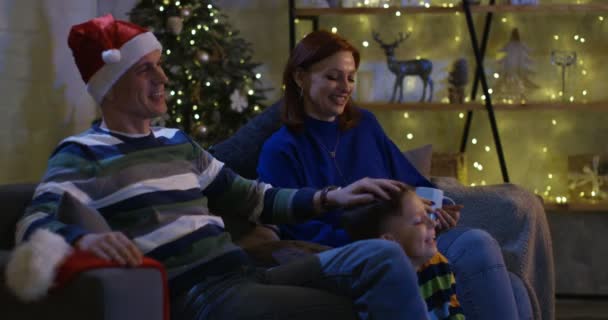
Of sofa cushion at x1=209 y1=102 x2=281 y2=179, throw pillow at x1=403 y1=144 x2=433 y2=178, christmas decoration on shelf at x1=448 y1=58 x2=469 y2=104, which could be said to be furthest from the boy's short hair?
christmas decoration on shelf at x1=448 y1=58 x2=469 y2=104

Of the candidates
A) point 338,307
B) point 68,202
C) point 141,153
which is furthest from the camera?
point 141,153

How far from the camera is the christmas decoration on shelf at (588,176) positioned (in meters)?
5.26

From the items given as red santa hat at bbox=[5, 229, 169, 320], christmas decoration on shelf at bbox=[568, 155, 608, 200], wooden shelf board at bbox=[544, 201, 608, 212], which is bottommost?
wooden shelf board at bbox=[544, 201, 608, 212]

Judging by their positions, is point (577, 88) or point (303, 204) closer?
point (303, 204)

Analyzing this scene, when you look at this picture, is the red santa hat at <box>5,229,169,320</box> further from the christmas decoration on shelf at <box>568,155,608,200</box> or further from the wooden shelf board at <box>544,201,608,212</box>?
the christmas decoration on shelf at <box>568,155,608,200</box>

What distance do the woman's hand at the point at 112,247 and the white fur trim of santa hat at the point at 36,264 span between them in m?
0.04

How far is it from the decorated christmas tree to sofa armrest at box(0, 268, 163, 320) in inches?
117

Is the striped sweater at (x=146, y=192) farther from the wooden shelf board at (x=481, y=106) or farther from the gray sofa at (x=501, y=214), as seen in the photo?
the wooden shelf board at (x=481, y=106)

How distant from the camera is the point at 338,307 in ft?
7.32

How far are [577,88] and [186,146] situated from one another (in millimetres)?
3536

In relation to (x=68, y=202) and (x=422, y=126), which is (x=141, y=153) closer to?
(x=68, y=202)

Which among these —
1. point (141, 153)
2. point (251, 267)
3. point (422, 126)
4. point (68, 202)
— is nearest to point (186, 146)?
point (141, 153)

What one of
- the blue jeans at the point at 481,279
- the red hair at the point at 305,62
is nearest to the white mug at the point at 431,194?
the blue jeans at the point at 481,279

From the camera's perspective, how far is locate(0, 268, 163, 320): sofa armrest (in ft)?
5.83
